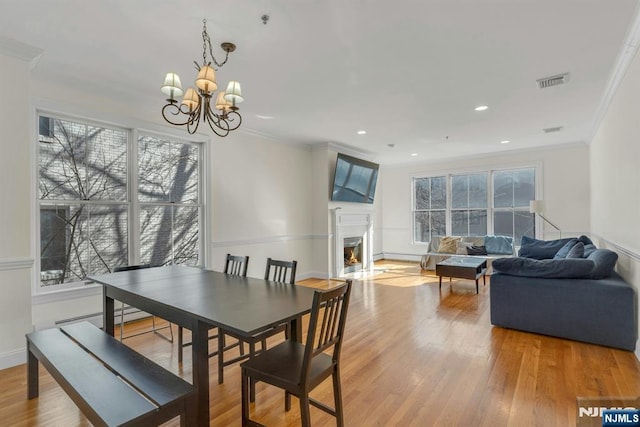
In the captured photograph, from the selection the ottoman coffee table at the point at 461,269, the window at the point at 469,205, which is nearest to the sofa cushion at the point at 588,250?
the ottoman coffee table at the point at 461,269

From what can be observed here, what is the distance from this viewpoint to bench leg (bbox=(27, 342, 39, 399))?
2.19 m

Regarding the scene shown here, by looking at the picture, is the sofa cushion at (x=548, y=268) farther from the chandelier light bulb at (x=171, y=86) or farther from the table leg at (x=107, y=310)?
the table leg at (x=107, y=310)

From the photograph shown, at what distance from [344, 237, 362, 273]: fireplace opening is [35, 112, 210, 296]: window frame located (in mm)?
3216

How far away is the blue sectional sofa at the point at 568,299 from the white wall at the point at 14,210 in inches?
182

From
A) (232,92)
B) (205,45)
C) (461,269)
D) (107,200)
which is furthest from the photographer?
(461,269)

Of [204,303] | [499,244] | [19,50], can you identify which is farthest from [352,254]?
[19,50]

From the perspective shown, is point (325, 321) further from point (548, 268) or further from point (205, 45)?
point (548, 268)

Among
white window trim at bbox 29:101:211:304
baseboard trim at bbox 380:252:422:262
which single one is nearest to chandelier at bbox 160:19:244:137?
Result: white window trim at bbox 29:101:211:304

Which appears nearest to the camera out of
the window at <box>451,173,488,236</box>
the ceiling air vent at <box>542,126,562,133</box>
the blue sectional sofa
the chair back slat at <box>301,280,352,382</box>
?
the chair back slat at <box>301,280,352,382</box>

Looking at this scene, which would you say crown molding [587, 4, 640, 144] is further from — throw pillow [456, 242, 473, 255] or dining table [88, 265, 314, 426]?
throw pillow [456, 242, 473, 255]

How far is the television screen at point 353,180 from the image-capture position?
6293 millimetres

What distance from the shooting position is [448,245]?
720cm

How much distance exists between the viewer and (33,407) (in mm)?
2123

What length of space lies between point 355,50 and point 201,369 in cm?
263
